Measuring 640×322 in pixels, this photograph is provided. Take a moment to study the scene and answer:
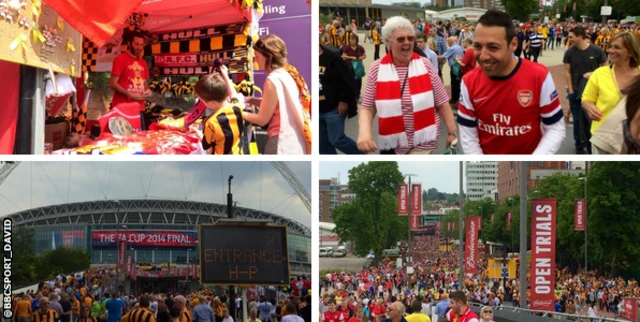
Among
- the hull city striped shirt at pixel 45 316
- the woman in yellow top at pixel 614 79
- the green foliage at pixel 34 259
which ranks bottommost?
the hull city striped shirt at pixel 45 316

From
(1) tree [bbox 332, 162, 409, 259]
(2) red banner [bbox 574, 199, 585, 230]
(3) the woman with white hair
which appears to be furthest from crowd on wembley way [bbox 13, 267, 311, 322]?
(2) red banner [bbox 574, 199, 585, 230]

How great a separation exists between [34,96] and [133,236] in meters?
0.81

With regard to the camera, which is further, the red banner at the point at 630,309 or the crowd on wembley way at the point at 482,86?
the red banner at the point at 630,309

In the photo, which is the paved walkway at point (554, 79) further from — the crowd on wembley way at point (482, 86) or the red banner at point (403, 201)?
the red banner at point (403, 201)

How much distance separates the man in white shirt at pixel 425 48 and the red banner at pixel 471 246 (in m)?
0.97

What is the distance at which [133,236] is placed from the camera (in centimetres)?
441

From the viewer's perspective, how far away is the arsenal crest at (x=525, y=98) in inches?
142

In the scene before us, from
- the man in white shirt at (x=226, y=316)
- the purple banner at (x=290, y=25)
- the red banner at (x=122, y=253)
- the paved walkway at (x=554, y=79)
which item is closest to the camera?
the paved walkway at (x=554, y=79)

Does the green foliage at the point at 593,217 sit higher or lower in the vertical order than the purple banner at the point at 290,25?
lower

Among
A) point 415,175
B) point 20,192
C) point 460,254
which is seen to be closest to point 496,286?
point 460,254

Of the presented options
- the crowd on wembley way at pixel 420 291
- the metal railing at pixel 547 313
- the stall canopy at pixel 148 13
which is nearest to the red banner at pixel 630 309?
the crowd on wembley way at pixel 420 291

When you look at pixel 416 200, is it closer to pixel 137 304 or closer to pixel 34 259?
pixel 137 304

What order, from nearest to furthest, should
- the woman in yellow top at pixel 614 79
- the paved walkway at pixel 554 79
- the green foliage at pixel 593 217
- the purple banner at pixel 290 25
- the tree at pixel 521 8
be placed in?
1. the woman in yellow top at pixel 614 79
2. the paved walkway at pixel 554 79
3. the tree at pixel 521 8
4. the green foliage at pixel 593 217
5. the purple banner at pixel 290 25

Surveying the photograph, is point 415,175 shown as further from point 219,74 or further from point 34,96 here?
point 34,96
